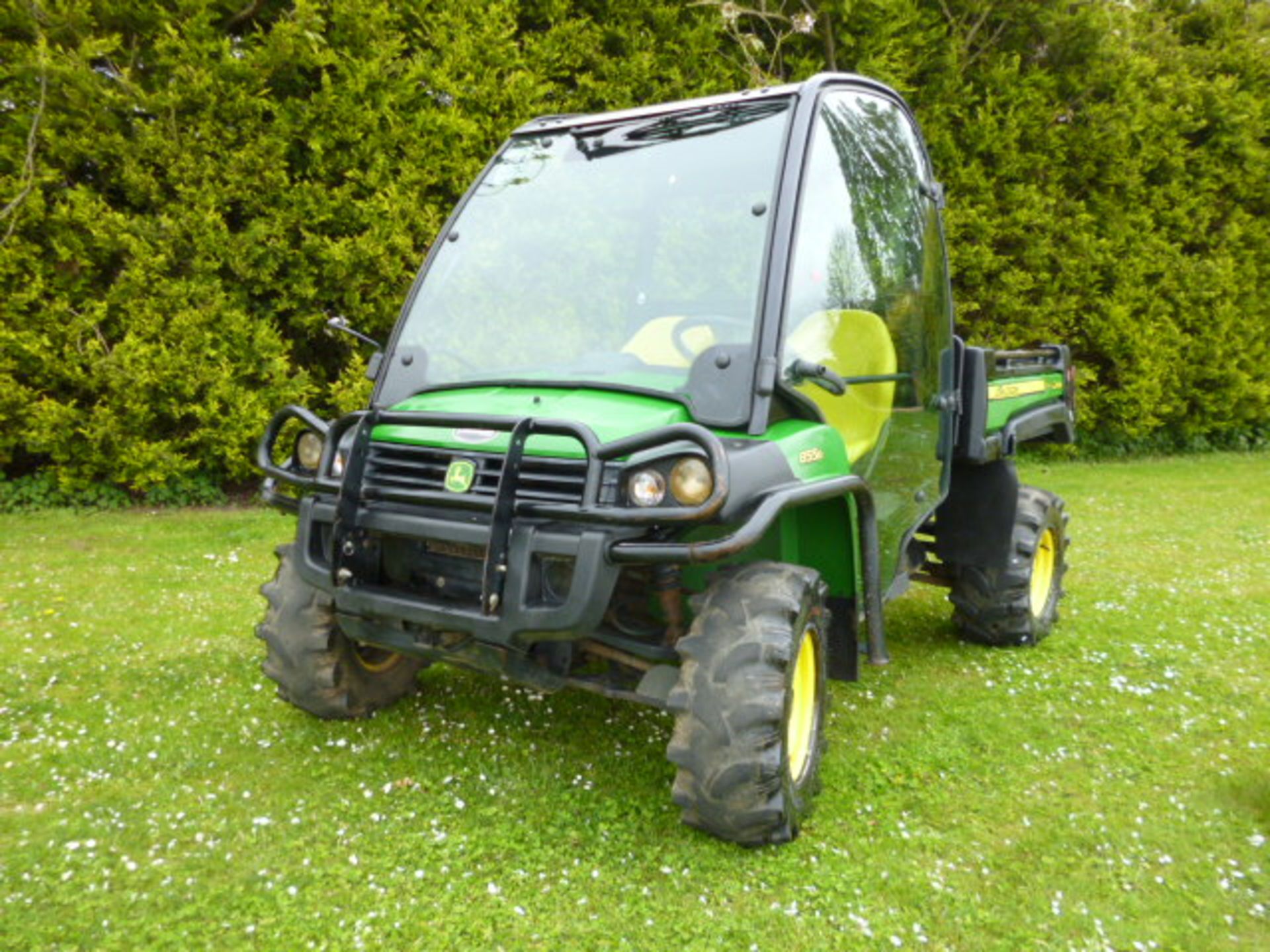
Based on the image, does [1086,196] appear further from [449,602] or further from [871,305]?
[449,602]

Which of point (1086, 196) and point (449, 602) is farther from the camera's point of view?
point (1086, 196)

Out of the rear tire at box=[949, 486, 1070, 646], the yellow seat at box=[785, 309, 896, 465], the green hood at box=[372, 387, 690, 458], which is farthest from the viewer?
the rear tire at box=[949, 486, 1070, 646]

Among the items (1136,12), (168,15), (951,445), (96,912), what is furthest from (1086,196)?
(96,912)

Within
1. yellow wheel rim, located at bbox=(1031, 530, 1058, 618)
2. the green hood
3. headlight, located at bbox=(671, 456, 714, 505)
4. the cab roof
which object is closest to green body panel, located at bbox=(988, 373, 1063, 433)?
yellow wheel rim, located at bbox=(1031, 530, 1058, 618)

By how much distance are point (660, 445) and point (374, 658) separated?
172 centimetres

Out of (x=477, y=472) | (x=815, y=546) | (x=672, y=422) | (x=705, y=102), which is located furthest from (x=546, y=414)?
(x=705, y=102)

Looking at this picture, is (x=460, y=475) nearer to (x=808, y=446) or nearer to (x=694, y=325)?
(x=694, y=325)

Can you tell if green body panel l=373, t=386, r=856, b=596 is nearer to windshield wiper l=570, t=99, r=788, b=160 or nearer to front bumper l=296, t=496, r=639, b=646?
front bumper l=296, t=496, r=639, b=646

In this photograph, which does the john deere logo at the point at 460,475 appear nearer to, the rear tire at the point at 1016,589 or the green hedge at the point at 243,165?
the rear tire at the point at 1016,589

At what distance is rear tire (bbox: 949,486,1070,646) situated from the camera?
4609 millimetres

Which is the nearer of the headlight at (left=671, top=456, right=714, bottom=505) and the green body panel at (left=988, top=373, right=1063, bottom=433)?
the headlight at (left=671, top=456, right=714, bottom=505)

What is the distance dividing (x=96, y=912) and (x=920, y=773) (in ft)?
8.60

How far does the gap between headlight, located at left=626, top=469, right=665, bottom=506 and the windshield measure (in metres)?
0.35

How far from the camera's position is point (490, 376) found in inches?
126
